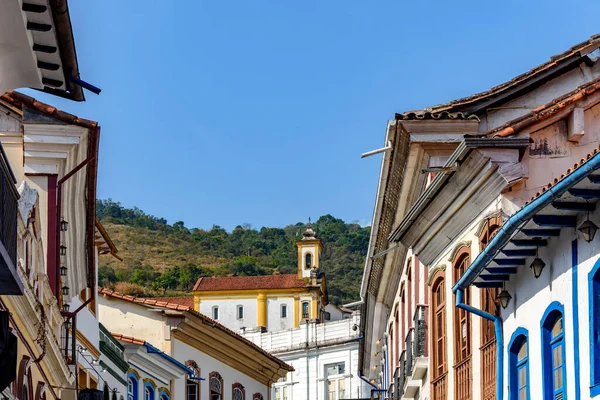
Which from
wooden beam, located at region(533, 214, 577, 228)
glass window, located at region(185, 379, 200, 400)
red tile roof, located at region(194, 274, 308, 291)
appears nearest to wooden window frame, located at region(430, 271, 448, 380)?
wooden beam, located at region(533, 214, 577, 228)

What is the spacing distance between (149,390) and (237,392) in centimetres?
986

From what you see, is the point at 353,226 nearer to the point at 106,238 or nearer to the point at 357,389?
the point at 357,389

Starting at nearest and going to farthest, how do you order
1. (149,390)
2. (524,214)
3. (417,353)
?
(524,214) < (417,353) < (149,390)

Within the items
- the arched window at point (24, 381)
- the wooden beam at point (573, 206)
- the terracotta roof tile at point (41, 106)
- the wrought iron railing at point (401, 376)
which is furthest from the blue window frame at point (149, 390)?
the wooden beam at point (573, 206)

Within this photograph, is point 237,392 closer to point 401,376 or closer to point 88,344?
point 88,344

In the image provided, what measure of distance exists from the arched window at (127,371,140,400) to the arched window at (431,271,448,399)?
47.6ft

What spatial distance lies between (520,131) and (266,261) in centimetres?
14336

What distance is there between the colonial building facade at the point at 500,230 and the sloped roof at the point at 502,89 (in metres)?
0.02

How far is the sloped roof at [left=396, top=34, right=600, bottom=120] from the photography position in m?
24.0

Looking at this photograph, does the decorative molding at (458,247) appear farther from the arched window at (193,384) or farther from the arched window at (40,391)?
the arched window at (193,384)

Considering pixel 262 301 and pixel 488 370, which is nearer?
pixel 488 370

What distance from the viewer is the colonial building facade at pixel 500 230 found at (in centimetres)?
1517

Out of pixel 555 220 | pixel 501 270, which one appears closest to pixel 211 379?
pixel 501 270

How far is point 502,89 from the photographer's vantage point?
24484 millimetres
